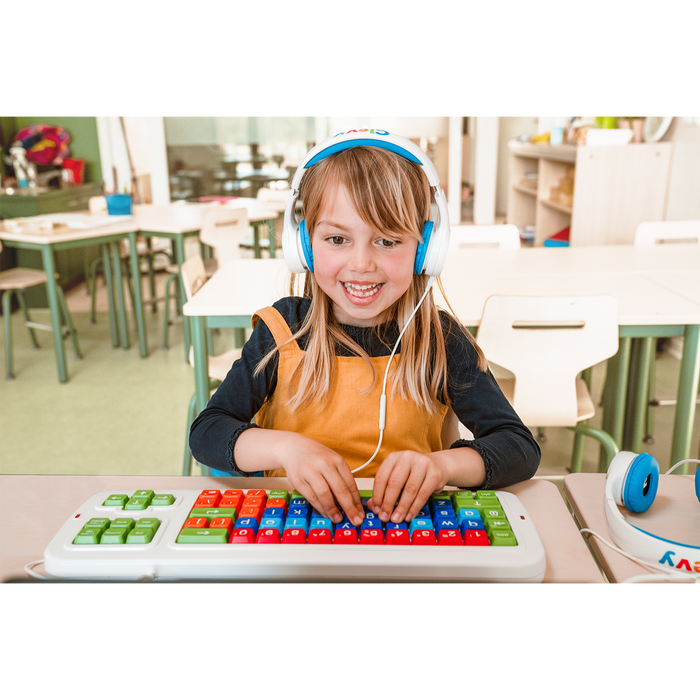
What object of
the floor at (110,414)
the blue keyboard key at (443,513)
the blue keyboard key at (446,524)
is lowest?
the floor at (110,414)

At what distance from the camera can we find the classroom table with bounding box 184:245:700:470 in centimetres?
161

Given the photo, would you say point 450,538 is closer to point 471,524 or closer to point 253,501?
point 471,524

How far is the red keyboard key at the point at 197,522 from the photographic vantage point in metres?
0.58

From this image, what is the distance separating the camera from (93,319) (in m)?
4.20

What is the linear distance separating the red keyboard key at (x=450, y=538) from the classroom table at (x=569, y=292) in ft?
3.46

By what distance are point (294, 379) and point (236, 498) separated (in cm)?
39

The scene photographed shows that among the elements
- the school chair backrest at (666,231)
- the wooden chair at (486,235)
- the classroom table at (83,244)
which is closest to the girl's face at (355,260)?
the wooden chair at (486,235)

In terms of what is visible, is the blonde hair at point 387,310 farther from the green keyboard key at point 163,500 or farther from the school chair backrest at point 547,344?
the school chair backrest at point 547,344

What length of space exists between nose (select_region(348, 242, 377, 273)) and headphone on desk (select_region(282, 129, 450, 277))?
7 centimetres

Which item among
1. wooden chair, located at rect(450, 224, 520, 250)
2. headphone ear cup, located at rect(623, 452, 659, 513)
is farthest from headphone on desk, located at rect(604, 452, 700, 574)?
wooden chair, located at rect(450, 224, 520, 250)

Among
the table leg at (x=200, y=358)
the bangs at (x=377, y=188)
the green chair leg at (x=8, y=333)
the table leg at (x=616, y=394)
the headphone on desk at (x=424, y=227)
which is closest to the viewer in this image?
the headphone on desk at (x=424, y=227)

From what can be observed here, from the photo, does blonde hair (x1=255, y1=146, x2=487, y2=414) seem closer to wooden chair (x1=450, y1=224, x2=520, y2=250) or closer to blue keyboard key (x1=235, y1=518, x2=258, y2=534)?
blue keyboard key (x1=235, y1=518, x2=258, y2=534)
